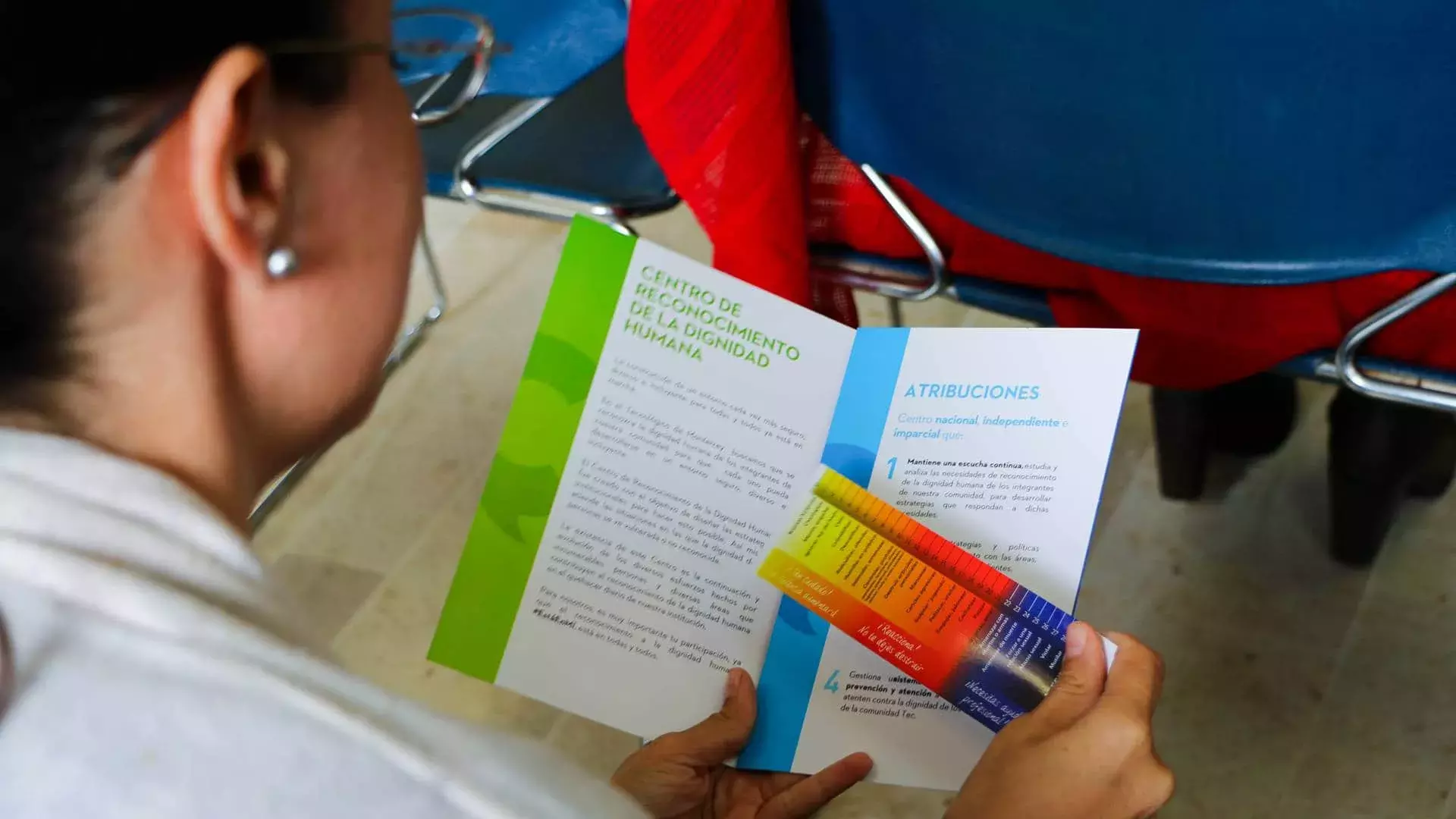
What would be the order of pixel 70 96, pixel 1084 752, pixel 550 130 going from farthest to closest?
pixel 550 130 → pixel 1084 752 → pixel 70 96

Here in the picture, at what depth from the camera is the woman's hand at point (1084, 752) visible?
537mm

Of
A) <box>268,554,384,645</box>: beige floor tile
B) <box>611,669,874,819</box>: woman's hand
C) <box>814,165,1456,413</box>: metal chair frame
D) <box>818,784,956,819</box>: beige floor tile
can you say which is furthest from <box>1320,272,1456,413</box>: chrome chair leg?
<box>268,554,384,645</box>: beige floor tile

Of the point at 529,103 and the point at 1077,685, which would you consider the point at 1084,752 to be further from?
the point at 529,103

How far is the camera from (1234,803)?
975 millimetres

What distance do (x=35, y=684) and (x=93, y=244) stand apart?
5.5 inches

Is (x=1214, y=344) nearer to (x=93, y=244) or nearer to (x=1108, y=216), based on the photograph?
(x=1108, y=216)

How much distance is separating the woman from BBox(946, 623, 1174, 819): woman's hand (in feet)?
0.70

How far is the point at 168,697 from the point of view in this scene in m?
0.35

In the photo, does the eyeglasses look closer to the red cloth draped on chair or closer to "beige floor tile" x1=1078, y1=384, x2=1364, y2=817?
the red cloth draped on chair

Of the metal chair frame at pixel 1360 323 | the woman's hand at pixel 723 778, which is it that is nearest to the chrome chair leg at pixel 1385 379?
the metal chair frame at pixel 1360 323

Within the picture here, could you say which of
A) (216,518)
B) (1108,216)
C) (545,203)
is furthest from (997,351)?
(545,203)

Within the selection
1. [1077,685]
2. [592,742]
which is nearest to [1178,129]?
[1077,685]

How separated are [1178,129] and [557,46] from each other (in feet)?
1.87

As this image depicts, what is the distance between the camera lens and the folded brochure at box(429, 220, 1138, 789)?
60 centimetres
